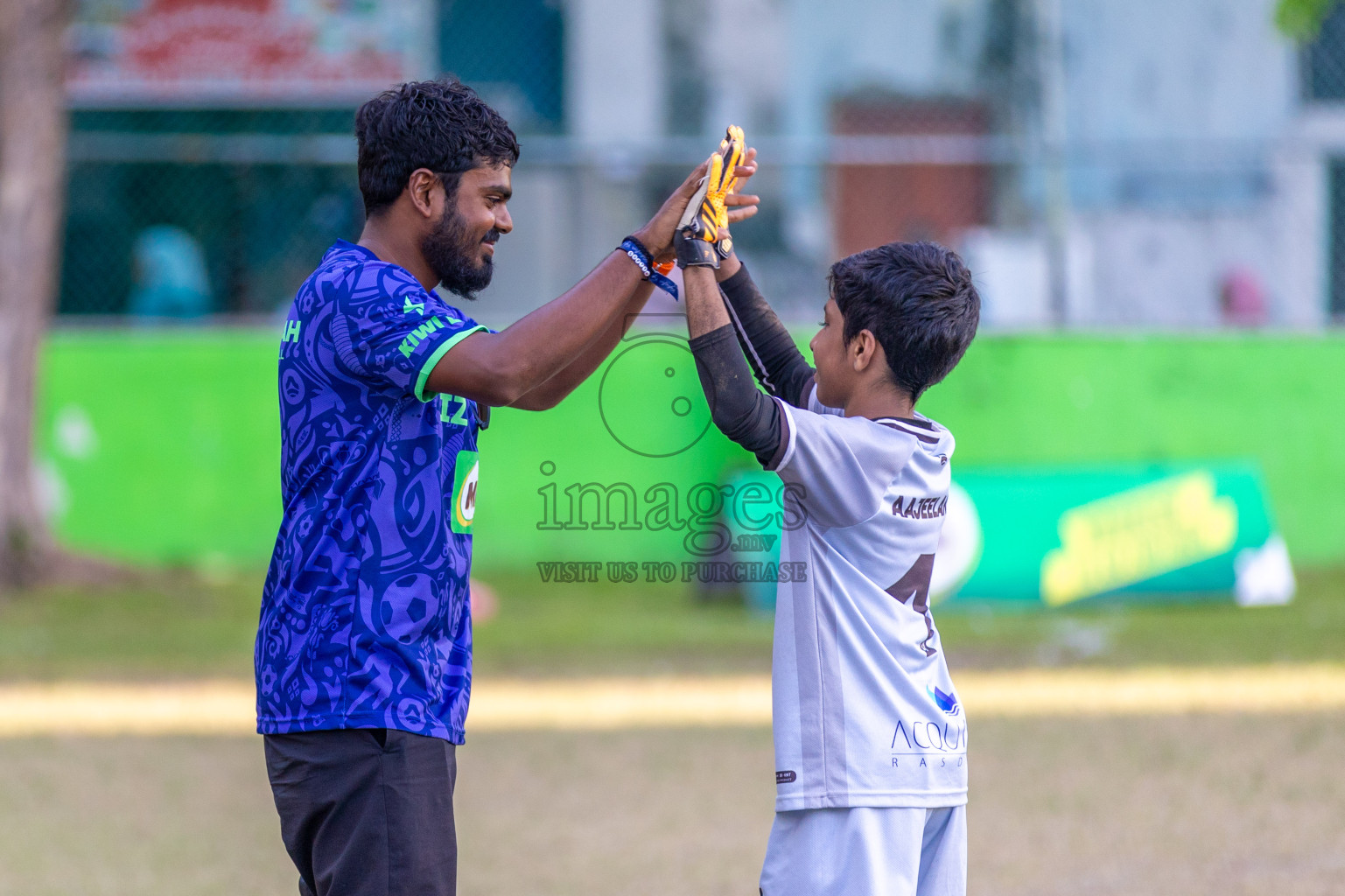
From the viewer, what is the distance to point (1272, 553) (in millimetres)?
9859

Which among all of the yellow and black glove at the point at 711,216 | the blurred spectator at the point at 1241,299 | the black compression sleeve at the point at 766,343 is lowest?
the black compression sleeve at the point at 766,343

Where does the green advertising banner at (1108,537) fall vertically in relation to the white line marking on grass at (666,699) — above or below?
above

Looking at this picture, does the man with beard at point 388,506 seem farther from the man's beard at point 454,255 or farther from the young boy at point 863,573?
the young boy at point 863,573

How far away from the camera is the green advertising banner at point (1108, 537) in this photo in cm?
958

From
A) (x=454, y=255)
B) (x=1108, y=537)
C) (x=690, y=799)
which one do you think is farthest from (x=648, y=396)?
(x=454, y=255)

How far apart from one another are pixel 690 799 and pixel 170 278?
8218mm

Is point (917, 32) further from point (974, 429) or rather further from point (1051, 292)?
point (974, 429)

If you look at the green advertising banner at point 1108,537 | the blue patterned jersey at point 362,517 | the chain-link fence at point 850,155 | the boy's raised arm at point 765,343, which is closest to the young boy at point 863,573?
the boy's raised arm at point 765,343

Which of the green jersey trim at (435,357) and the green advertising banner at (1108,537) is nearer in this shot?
the green jersey trim at (435,357)

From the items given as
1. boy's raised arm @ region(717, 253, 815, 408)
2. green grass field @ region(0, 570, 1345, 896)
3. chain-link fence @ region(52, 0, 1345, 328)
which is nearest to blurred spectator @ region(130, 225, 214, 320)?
chain-link fence @ region(52, 0, 1345, 328)

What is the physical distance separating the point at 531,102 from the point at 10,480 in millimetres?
7141

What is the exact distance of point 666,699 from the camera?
303 inches

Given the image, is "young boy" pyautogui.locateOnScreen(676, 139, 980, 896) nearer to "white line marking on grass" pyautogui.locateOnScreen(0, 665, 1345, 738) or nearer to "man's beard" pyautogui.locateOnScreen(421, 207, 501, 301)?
"man's beard" pyautogui.locateOnScreen(421, 207, 501, 301)

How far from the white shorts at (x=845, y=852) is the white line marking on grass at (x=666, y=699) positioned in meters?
4.48
